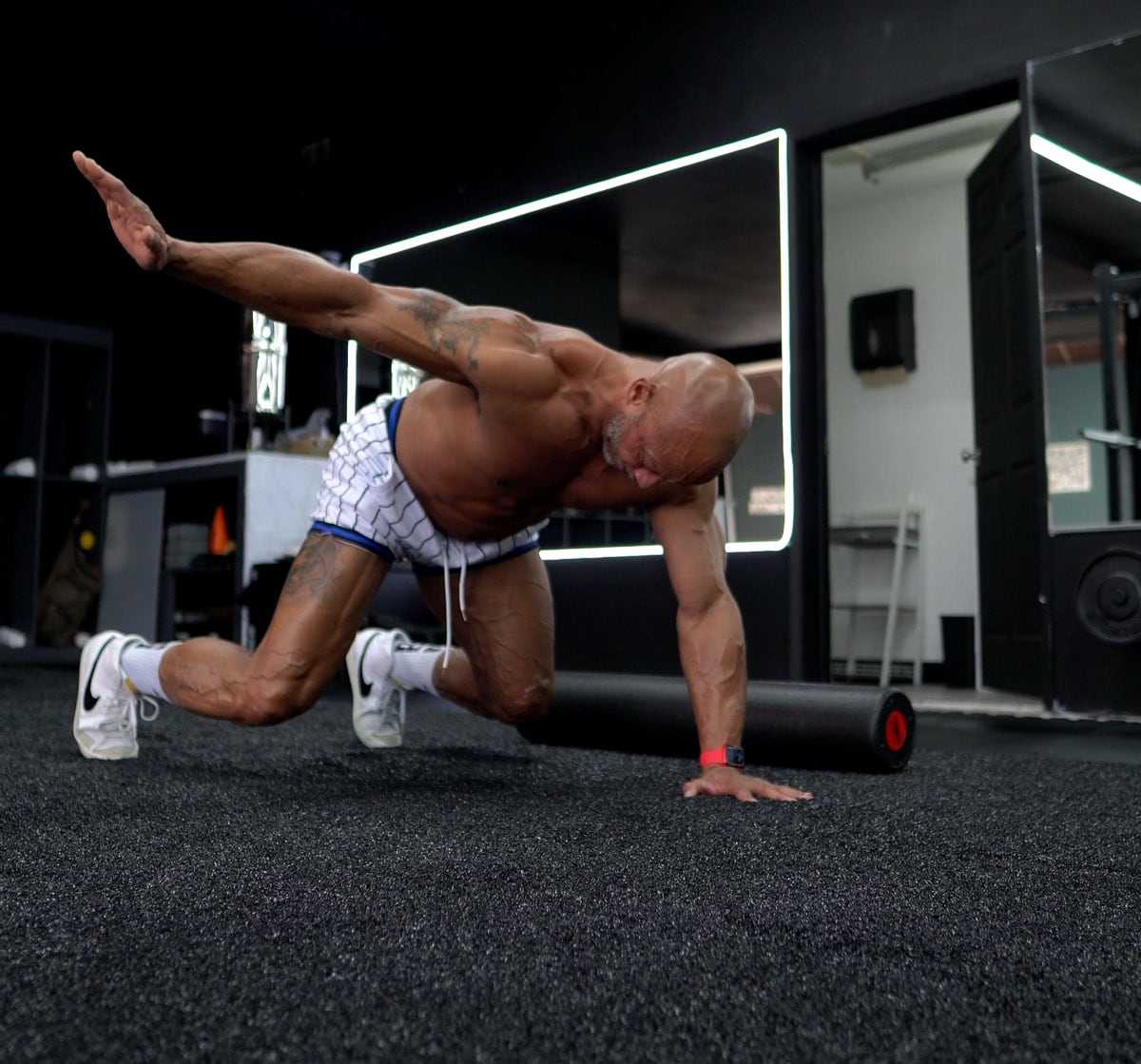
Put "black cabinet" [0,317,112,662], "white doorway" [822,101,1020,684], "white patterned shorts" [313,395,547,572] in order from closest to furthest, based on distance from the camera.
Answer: "white patterned shorts" [313,395,547,572]
"black cabinet" [0,317,112,662]
"white doorway" [822,101,1020,684]

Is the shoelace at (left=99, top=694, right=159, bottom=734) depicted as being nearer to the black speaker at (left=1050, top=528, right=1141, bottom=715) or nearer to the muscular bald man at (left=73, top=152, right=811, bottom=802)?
the muscular bald man at (left=73, top=152, right=811, bottom=802)

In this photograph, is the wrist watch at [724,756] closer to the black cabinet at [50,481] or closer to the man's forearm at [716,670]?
the man's forearm at [716,670]

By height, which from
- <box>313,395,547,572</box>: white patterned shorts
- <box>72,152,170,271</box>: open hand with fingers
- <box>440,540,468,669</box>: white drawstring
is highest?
<box>72,152,170,271</box>: open hand with fingers

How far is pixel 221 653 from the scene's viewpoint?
7.31 feet

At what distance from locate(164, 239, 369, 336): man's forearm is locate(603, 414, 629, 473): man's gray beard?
A: 1.53 ft

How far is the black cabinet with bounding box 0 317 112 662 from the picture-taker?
609cm

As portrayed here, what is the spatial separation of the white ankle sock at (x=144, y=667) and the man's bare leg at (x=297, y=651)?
11 cm

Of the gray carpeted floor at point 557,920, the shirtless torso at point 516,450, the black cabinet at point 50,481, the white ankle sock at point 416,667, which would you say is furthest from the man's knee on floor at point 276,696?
the black cabinet at point 50,481

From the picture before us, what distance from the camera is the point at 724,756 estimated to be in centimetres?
196

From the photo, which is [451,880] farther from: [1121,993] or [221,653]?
[221,653]

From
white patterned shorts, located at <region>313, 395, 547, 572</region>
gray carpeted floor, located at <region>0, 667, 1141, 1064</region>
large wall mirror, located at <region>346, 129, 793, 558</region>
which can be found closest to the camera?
gray carpeted floor, located at <region>0, 667, 1141, 1064</region>

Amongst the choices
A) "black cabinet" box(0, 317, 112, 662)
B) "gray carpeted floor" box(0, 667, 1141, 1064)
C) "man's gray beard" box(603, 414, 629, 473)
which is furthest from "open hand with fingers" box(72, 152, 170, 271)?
"black cabinet" box(0, 317, 112, 662)

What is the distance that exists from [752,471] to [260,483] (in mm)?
2217

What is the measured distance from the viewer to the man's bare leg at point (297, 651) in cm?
209
